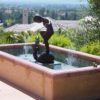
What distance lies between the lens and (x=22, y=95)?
7.62 meters

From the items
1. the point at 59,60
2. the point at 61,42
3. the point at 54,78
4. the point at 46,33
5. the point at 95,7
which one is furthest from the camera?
the point at 95,7

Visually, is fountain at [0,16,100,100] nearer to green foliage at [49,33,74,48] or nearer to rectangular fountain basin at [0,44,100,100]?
rectangular fountain basin at [0,44,100,100]

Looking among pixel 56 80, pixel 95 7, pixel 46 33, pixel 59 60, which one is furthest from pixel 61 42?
pixel 56 80

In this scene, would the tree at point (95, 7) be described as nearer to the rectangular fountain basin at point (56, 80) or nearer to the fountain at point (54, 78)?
the fountain at point (54, 78)

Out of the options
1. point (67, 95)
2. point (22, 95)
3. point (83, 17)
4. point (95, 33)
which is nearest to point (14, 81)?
point (22, 95)

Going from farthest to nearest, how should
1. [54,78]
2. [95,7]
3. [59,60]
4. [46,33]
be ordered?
[95,7], [59,60], [46,33], [54,78]

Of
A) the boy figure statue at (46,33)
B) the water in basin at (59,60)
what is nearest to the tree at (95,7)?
the water in basin at (59,60)

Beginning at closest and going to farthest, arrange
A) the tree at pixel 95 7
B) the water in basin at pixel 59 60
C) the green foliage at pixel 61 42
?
the water in basin at pixel 59 60 < the green foliage at pixel 61 42 < the tree at pixel 95 7

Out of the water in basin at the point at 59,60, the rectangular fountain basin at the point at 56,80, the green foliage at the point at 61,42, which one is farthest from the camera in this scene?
the green foliage at the point at 61,42

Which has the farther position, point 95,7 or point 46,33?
point 95,7

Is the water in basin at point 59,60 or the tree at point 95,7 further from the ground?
the tree at point 95,7

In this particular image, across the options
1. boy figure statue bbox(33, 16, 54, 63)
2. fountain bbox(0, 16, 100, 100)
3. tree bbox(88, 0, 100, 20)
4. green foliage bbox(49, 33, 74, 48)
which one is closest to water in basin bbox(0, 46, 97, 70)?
fountain bbox(0, 16, 100, 100)

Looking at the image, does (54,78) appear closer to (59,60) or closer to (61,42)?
(59,60)

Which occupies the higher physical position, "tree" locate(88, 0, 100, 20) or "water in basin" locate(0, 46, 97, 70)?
"tree" locate(88, 0, 100, 20)
